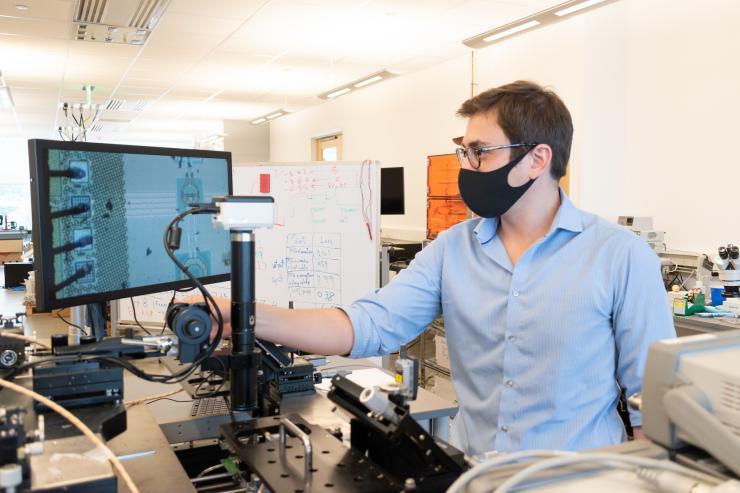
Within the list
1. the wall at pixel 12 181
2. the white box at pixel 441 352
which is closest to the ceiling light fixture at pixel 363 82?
the white box at pixel 441 352

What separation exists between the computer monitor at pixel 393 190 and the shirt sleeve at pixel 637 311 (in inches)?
206

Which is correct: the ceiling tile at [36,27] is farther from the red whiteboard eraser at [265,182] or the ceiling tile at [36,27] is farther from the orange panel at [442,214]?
the orange panel at [442,214]

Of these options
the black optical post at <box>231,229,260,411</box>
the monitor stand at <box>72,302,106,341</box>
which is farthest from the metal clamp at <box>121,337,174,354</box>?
the monitor stand at <box>72,302,106,341</box>

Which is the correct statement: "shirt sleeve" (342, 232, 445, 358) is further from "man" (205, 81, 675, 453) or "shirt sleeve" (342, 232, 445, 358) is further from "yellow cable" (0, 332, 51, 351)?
"yellow cable" (0, 332, 51, 351)

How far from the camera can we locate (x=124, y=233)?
1406mm

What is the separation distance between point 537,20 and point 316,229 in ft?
6.30

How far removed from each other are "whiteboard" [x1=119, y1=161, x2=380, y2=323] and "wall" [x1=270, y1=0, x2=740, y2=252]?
6.93 ft

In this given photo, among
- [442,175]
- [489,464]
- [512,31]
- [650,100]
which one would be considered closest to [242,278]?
[489,464]

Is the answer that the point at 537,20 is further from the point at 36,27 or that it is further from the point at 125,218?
the point at 36,27

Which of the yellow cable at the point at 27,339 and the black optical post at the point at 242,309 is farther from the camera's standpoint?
the yellow cable at the point at 27,339

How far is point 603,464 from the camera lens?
682 mm

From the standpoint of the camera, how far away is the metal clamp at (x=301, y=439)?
36.1 inches

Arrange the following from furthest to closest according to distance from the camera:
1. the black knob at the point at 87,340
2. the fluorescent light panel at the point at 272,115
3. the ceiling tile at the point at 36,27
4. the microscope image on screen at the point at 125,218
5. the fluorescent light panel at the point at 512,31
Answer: the fluorescent light panel at the point at 272,115
the ceiling tile at the point at 36,27
the fluorescent light panel at the point at 512,31
the microscope image on screen at the point at 125,218
the black knob at the point at 87,340

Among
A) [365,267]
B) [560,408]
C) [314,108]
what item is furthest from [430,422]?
[314,108]
